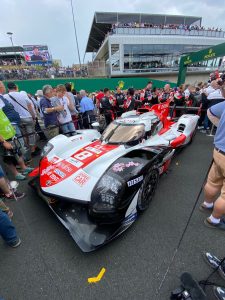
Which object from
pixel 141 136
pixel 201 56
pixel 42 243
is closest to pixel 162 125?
pixel 141 136

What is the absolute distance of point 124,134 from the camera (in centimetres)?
303

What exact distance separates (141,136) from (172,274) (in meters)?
1.95

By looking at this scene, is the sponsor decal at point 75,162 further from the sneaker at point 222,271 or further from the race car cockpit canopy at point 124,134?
the sneaker at point 222,271

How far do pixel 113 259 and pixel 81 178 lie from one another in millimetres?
904

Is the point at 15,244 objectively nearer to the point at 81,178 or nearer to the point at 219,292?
the point at 81,178

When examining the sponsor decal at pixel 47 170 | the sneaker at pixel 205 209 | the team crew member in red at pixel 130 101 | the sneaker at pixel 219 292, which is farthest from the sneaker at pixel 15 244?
the team crew member in red at pixel 130 101

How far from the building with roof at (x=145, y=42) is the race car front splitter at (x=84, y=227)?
24.0 m

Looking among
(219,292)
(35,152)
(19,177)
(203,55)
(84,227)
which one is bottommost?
(35,152)

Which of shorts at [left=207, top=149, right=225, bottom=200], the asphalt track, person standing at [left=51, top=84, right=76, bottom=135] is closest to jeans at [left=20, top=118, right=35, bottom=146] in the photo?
person standing at [left=51, top=84, right=76, bottom=135]

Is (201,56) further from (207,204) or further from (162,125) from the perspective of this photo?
(207,204)

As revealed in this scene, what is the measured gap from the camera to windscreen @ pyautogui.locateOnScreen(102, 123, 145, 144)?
116 inches

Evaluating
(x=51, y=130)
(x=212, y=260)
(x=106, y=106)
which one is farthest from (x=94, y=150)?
(x=106, y=106)

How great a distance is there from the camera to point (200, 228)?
6.88 feet

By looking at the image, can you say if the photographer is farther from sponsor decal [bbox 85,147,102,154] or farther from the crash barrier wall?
the crash barrier wall
